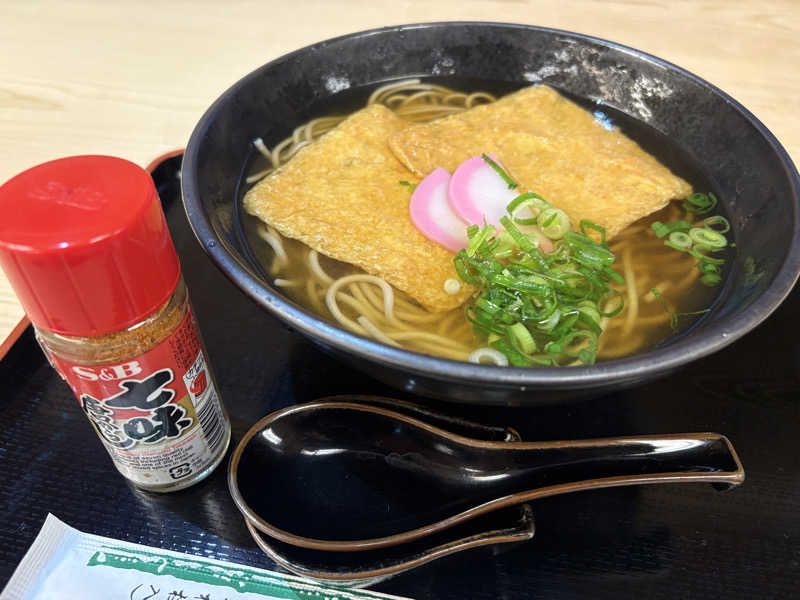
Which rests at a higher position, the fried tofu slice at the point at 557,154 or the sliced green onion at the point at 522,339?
the fried tofu slice at the point at 557,154

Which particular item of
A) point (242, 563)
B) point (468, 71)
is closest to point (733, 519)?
point (242, 563)

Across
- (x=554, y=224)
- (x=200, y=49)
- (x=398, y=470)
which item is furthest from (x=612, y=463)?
(x=200, y=49)

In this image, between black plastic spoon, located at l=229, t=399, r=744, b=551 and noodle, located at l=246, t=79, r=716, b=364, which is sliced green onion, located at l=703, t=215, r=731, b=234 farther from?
black plastic spoon, located at l=229, t=399, r=744, b=551

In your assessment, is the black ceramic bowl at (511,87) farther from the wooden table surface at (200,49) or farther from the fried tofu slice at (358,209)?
the wooden table surface at (200,49)

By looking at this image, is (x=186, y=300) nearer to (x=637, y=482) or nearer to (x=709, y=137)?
(x=637, y=482)

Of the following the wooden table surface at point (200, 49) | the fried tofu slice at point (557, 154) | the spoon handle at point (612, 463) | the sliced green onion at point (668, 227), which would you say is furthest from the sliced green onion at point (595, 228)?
the wooden table surface at point (200, 49)
